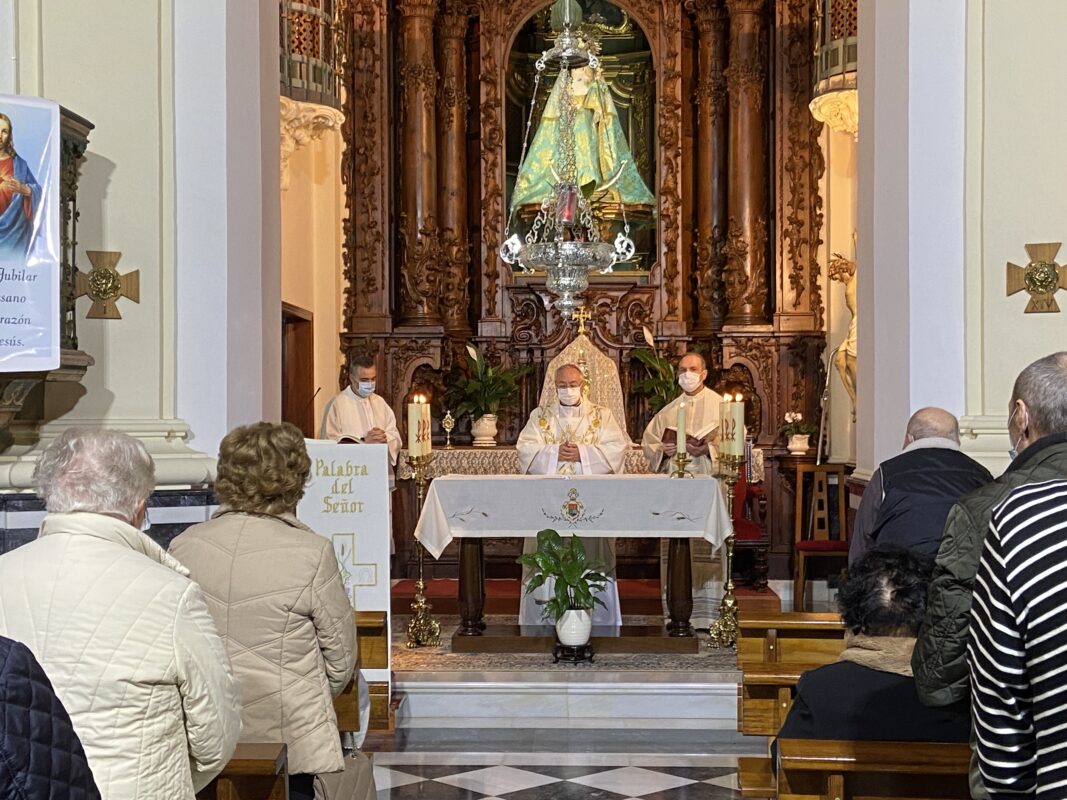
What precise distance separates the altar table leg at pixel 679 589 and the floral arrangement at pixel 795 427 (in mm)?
3429

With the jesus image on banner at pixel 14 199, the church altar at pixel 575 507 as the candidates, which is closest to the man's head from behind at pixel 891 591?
the jesus image on banner at pixel 14 199

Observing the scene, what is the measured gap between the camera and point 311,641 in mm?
3555

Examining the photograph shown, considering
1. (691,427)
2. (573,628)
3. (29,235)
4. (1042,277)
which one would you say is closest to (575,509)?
(573,628)

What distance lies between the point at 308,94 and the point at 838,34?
381 cm

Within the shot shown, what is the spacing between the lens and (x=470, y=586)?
27.1 feet

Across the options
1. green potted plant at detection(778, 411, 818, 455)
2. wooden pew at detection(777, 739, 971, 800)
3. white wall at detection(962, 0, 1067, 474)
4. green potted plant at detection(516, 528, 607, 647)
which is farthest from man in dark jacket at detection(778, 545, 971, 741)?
green potted plant at detection(778, 411, 818, 455)

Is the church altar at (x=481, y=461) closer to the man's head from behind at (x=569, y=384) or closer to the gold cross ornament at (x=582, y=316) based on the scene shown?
the gold cross ornament at (x=582, y=316)

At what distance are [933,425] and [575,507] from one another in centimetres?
342

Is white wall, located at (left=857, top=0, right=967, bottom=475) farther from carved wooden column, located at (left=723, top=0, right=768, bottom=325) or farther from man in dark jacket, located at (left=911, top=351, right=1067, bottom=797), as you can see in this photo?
carved wooden column, located at (left=723, top=0, right=768, bottom=325)

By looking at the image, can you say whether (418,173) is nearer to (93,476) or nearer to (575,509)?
(575,509)

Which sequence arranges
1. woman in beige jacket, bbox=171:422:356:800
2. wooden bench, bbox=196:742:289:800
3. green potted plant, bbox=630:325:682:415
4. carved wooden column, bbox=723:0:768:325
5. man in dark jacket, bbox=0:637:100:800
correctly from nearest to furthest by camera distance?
man in dark jacket, bbox=0:637:100:800 < wooden bench, bbox=196:742:289:800 < woman in beige jacket, bbox=171:422:356:800 < green potted plant, bbox=630:325:682:415 < carved wooden column, bbox=723:0:768:325

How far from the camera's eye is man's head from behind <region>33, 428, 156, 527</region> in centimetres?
268

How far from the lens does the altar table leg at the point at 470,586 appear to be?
27.1 ft

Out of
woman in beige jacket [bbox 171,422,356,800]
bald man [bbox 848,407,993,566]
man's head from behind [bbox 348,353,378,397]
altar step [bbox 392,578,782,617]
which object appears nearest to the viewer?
woman in beige jacket [bbox 171,422,356,800]
